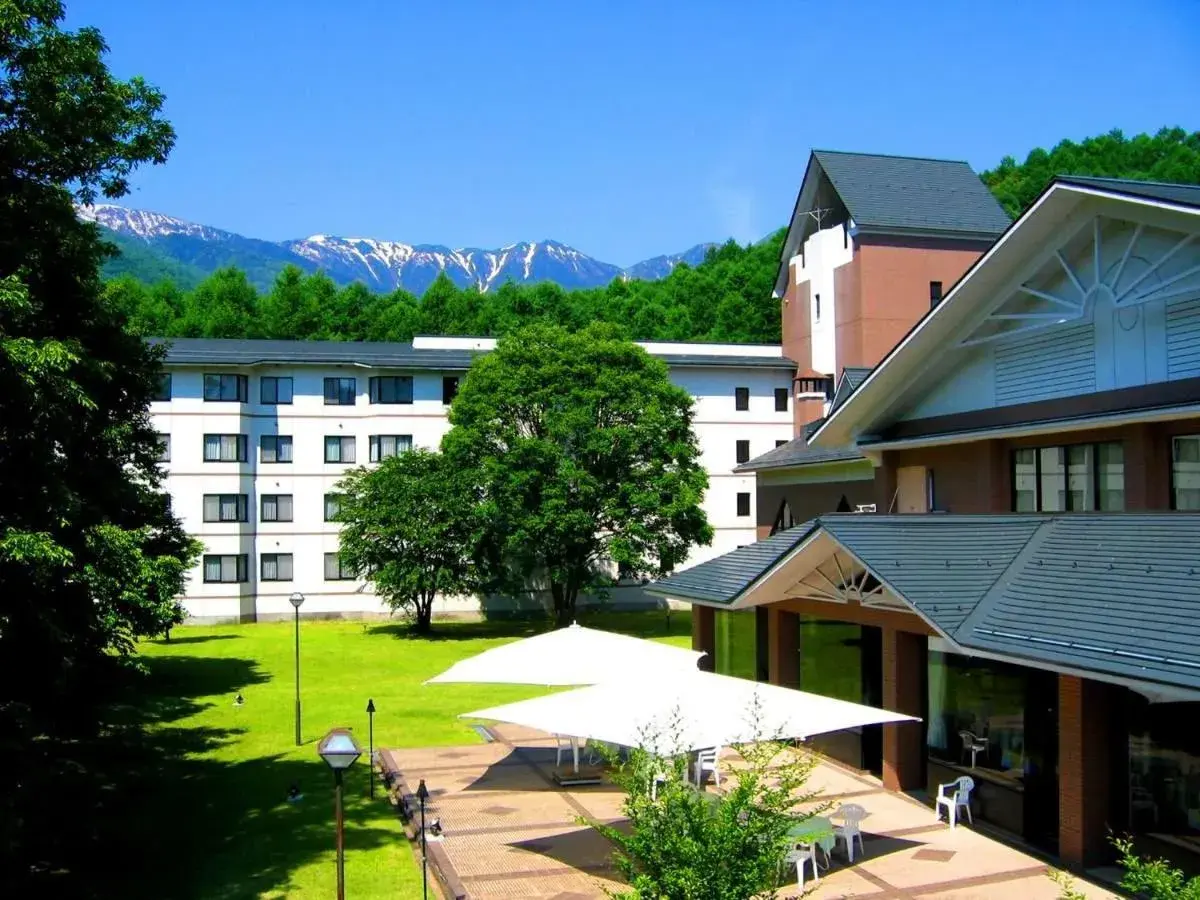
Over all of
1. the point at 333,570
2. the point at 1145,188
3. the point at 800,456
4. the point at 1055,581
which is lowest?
the point at 333,570


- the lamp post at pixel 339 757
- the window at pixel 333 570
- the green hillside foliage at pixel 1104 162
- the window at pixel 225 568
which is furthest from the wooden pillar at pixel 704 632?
the green hillside foliage at pixel 1104 162

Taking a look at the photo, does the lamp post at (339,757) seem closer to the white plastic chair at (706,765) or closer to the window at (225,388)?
the white plastic chair at (706,765)

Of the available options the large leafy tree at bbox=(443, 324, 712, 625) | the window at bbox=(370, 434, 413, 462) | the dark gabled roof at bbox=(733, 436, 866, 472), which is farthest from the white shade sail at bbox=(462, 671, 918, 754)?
the window at bbox=(370, 434, 413, 462)

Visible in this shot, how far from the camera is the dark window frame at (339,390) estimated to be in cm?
5125

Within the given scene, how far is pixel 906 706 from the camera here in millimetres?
18172

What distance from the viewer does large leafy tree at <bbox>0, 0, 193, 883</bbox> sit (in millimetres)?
13750

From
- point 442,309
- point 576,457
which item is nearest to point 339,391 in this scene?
point 576,457

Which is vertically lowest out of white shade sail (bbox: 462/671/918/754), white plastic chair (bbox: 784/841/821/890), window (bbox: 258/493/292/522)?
white plastic chair (bbox: 784/841/821/890)

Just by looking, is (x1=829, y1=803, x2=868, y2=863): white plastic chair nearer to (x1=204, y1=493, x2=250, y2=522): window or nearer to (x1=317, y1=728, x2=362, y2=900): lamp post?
(x1=317, y1=728, x2=362, y2=900): lamp post

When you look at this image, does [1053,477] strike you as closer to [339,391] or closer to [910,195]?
[910,195]

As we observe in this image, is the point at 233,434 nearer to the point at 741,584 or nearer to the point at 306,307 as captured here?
the point at 306,307

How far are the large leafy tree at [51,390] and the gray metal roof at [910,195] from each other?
69.9 feet

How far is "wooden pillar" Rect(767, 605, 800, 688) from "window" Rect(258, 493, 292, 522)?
110 ft

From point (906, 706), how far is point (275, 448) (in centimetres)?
3863
